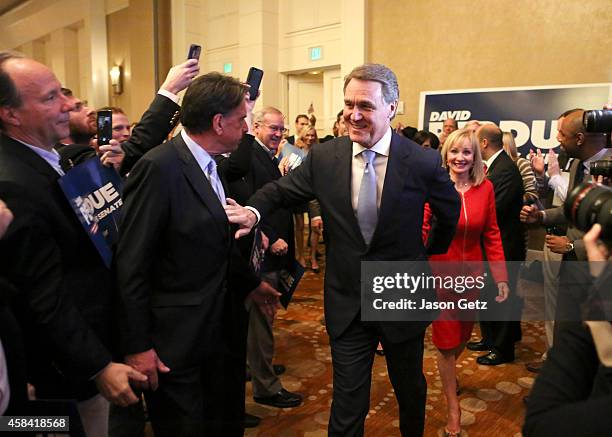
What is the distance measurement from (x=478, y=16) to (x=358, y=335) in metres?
5.46

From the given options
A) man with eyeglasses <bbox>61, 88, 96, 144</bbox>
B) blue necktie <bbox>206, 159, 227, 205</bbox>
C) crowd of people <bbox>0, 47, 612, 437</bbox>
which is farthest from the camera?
man with eyeglasses <bbox>61, 88, 96, 144</bbox>

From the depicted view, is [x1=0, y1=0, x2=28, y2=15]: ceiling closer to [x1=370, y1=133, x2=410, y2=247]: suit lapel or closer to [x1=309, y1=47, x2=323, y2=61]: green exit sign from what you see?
[x1=309, y1=47, x2=323, y2=61]: green exit sign

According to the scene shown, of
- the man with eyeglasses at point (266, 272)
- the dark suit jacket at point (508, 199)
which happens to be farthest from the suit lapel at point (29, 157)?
the dark suit jacket at point (508, 199)

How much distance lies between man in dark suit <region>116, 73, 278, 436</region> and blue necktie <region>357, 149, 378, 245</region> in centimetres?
49

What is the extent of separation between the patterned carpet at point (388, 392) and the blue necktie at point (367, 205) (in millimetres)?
1114

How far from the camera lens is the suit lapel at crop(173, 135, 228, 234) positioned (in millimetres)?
1589

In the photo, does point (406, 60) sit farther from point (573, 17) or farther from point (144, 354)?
point (144, 354)

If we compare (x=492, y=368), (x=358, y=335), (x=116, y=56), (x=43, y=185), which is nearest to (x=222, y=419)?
(x=358, y=335)

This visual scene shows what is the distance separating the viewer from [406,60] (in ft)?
22.0

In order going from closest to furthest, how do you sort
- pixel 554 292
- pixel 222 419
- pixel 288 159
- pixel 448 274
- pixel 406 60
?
pixel 222 419, pixel 448 274, pixel 554 292, pixel 288 159, pixel 406 60

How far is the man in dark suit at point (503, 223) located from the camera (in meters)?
3.24

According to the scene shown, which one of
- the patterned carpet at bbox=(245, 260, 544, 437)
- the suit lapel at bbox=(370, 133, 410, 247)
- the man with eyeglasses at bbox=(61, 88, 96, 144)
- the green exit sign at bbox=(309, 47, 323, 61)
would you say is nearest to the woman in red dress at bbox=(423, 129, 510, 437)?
the patterned carpet at bbox=(245, 260, 544, 437)

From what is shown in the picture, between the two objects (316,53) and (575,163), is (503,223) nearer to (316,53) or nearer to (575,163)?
(575,163)

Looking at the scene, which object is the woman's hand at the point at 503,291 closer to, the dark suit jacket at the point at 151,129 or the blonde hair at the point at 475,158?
the blonde hair at the point at 475,158
